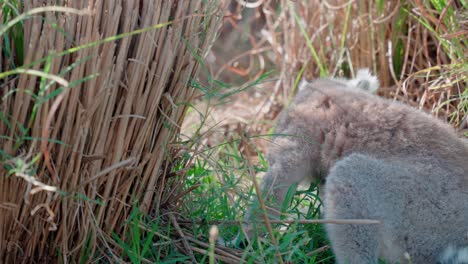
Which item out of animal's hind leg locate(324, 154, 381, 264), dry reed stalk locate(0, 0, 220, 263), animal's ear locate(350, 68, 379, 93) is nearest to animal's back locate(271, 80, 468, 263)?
animal's hind leg locate(324, 154, 381, 264)

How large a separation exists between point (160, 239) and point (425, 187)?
1340 mm

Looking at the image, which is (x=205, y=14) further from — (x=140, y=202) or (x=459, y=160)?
(x=459, y=160)

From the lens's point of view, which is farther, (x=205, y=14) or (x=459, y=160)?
(x=459, y=160)

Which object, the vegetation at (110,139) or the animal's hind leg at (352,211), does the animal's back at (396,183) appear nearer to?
the animal's hind leg at (352,211)

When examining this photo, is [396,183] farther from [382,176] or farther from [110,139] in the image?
[110,139]

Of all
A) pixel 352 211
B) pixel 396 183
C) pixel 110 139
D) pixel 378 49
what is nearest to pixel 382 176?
pixel 396 183

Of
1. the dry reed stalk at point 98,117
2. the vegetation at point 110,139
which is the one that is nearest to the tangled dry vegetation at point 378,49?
the vegetation at point 110,139

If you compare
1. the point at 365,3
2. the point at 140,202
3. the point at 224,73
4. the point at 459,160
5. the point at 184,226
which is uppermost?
the point at 365,3

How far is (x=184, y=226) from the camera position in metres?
3.24

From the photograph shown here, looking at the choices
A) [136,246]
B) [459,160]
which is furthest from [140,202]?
[459,160]

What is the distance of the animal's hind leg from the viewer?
10.2 feet

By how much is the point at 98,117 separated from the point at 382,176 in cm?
150

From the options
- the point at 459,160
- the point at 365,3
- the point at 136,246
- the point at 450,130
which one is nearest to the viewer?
the point at 136,246

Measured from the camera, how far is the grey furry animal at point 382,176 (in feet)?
10.3
